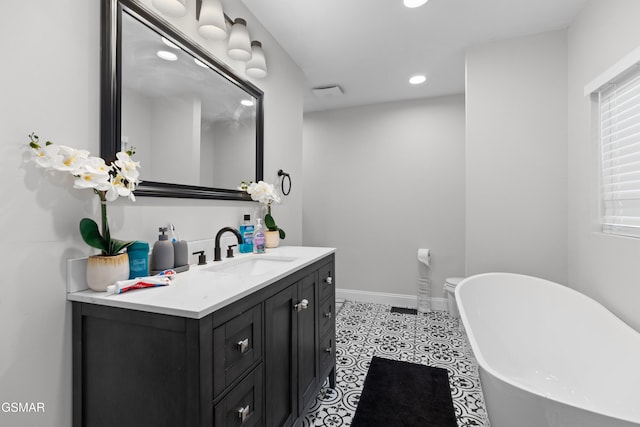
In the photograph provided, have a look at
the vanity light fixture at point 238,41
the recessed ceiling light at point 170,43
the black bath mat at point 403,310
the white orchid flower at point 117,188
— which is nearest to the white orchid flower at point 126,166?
the white orchid flower at point 117,188

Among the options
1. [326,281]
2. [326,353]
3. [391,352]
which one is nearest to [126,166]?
[326,281]

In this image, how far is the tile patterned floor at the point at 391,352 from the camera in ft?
5.65

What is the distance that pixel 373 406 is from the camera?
1.75 m

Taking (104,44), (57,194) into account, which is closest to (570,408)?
(57,194)

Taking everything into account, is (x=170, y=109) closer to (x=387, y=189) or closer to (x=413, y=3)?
(x=413, y=3)

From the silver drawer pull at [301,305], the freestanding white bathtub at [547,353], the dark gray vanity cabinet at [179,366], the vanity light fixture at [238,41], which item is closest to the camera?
the dark gray vanity cabinet at [179,366]

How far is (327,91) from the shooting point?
3.22m

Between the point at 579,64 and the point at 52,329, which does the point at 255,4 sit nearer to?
the point at 52,329

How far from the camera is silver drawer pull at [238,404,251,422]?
952 mm

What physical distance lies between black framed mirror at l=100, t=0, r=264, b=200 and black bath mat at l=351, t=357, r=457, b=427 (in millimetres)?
A: 1506

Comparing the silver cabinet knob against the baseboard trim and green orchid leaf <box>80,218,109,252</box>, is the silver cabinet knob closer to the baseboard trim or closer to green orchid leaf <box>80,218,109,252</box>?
green orchid leaf <box>80,218,109,252</box>

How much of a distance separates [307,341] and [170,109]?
133 centimetres

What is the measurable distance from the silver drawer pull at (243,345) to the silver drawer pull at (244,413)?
185 millimetres

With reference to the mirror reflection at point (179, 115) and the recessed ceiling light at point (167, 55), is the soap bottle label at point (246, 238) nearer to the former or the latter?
the mirror reflection at point (179, 115)
